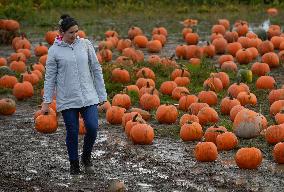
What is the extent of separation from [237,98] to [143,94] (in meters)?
1.40

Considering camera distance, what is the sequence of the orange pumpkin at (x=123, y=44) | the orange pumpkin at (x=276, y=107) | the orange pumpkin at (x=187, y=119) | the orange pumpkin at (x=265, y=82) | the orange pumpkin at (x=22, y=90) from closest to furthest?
the orange pumpkin at (x=187, y=119) → the orange pumpkin at (x=276, y=107) → the orange pumpkin at (x=22, y=90) → the orange pumpkin at (x=265, y=82) → the orange pumpkin at (x=123, y=44)

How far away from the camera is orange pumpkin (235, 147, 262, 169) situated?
8.02 m

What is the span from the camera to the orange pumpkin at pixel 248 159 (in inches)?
316

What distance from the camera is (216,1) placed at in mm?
20844

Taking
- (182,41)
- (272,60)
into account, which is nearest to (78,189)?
(272,60)

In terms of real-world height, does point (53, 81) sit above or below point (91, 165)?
above

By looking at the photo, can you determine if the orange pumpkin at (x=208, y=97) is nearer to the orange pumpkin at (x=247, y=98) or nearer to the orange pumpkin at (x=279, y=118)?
the orange pumpkin at (x=247, y=98)

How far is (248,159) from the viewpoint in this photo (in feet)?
26.3

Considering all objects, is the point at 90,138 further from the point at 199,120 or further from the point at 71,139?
the point at 199,120

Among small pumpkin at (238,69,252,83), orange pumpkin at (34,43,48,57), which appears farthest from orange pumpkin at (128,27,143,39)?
small pumpkin at (238,69,252,83)

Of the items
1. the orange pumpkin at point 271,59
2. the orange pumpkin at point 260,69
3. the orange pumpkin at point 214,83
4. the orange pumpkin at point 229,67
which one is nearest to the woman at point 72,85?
the orange pumpkin at point 214,83

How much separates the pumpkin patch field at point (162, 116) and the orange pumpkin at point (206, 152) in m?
0.01

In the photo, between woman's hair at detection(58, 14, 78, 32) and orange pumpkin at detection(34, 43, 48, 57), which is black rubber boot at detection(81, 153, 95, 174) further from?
orange pumpkin at detection(34, 43, 48, 57)

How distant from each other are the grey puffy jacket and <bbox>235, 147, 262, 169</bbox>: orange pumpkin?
5.53ft
